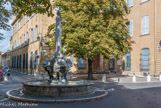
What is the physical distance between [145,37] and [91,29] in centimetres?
1078

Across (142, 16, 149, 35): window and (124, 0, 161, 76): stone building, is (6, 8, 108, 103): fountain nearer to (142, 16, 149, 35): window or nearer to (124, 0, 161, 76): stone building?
(124, 0, 161, 76): stone building

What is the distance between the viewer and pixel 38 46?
2636 cm

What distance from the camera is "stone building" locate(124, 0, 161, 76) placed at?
23.0 meters

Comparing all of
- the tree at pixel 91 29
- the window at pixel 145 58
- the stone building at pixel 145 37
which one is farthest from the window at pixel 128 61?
the tree at pixel 91 29

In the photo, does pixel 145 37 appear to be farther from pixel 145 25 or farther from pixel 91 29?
pixel 91 29

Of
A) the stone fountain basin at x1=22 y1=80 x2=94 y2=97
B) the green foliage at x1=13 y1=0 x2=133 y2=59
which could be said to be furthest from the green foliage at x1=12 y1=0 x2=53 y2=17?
the green foliage at x1=13 y1=0 x2=133 y2=59

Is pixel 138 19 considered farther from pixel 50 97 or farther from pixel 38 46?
pixel 50 97

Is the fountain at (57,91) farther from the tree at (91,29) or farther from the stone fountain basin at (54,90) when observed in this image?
the tree at (91,29)

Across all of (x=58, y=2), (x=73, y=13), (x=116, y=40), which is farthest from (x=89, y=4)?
(x=116, y=40)

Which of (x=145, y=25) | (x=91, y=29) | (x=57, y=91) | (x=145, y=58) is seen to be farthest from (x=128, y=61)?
(x=57, y=91)

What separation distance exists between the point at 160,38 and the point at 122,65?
7480 mm

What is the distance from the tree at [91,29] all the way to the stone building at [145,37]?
6.26 meters

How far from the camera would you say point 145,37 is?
24594 mm

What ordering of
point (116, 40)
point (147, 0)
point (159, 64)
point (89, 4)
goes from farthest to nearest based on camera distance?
point (147, 0)
point (159, 64)
point (116, 40)
point (89, 4)
